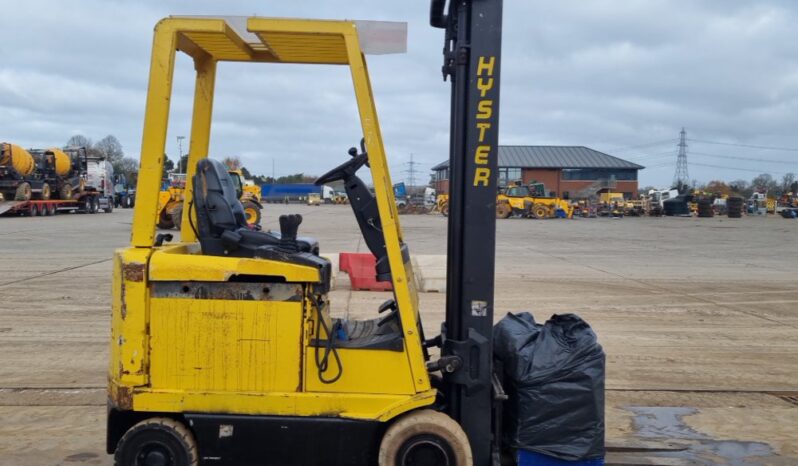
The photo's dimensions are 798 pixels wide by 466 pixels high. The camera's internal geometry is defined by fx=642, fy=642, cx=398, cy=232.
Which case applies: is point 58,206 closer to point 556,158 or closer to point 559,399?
point 559,399

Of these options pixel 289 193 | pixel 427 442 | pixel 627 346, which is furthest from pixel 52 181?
pixel 289 193

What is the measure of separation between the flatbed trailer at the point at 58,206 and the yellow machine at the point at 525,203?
96.0 feet

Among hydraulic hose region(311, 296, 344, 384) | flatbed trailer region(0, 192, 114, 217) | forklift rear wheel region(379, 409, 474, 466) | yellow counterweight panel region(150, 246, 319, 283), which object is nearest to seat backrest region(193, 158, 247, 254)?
yellow counterweight panel region(150, 246, 319, 283)

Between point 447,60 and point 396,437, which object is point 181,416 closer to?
point 396,437

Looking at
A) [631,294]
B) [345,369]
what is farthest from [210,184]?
[631,294]

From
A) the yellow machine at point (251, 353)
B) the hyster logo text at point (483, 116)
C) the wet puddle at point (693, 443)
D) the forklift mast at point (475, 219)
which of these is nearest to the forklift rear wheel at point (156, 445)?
the yellow machine at point (251, 353)

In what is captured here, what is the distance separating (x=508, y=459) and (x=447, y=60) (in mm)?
2562

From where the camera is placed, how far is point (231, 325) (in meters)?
3.57

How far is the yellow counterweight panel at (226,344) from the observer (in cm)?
357

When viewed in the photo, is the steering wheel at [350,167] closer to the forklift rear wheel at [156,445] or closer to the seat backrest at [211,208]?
the seat backrest at [211,208]

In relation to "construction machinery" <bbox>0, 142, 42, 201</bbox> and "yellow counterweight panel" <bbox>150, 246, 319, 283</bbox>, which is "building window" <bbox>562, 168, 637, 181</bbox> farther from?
"yellow counterweight panel" <bbox>150, 246, 319, 283</bbox>

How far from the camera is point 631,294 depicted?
1189 centimetres

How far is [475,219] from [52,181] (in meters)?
41.6

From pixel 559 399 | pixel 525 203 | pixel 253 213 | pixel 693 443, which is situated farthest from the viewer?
pixel 525 203
